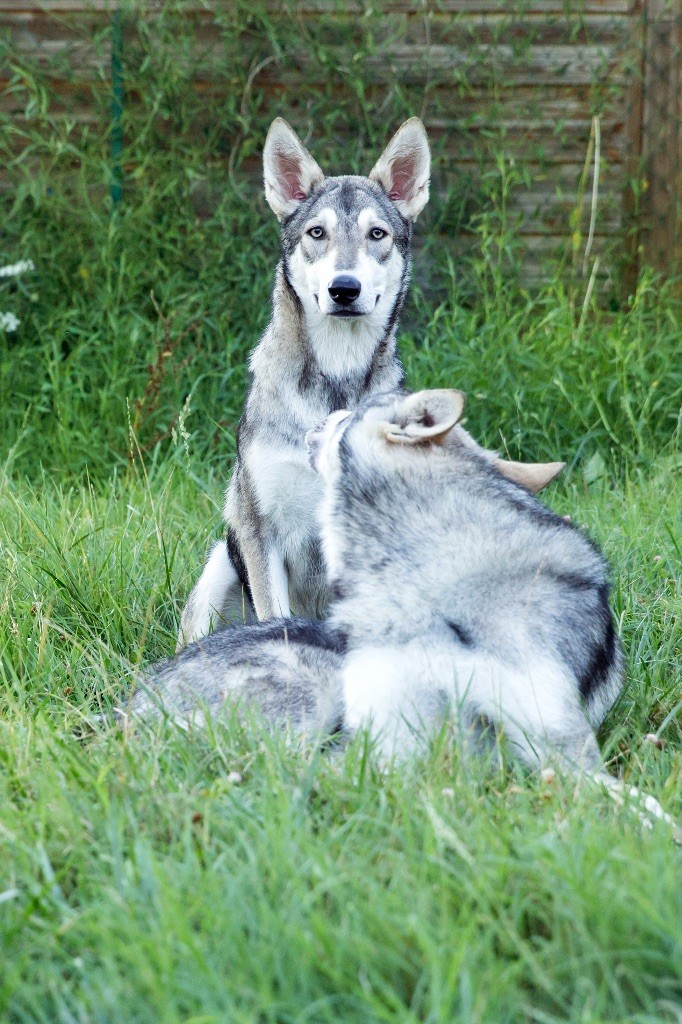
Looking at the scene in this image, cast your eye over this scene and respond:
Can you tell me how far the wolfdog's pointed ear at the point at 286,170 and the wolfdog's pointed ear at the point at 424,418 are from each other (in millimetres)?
1724

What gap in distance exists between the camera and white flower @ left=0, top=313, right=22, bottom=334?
6.04 m

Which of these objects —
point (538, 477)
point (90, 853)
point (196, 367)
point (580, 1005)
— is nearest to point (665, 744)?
point (538, 477)

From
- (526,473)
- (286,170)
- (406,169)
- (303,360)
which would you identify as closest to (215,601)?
(303,360)

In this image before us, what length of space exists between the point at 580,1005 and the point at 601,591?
1462 millimetres

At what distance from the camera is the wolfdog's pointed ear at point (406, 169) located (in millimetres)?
4457

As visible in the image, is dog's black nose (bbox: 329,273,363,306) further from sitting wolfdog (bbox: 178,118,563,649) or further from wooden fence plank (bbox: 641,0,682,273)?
wooden fence plank (bbox: 641,0,682,273)

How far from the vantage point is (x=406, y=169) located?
455cm

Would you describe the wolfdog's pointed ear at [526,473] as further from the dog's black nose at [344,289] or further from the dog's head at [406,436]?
the dog's black nose at [344,289]

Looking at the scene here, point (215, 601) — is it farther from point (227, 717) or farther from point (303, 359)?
point (227, 717)

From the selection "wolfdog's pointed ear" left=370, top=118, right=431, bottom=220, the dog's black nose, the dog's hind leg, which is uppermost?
"wolfdog's pointed ear" left=370, top=118, right=431, bottom=220

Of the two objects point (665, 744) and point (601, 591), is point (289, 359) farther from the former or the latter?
point (665, 744)

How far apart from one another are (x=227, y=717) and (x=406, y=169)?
9.01 feet

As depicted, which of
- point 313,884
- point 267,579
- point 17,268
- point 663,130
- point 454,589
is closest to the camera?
point 313,884

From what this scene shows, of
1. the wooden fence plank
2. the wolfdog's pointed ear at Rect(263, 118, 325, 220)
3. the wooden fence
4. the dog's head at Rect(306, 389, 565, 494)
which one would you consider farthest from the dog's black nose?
the wooden fence plank
